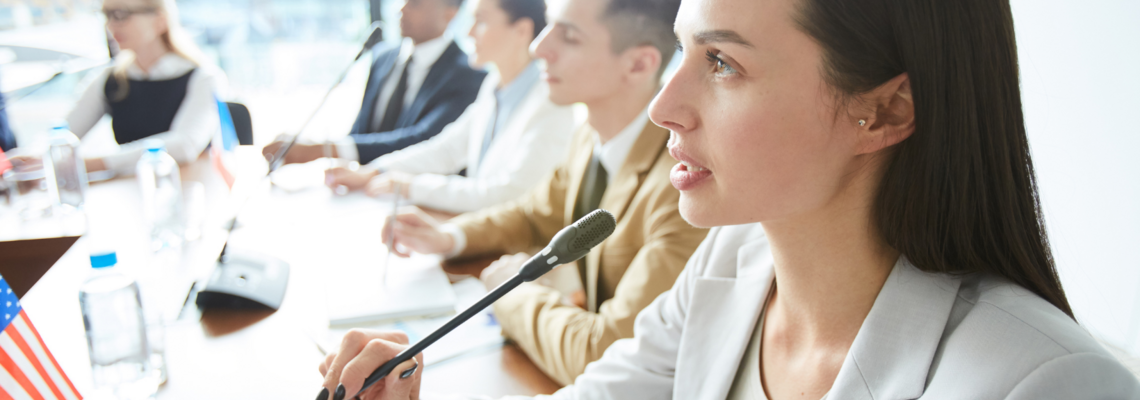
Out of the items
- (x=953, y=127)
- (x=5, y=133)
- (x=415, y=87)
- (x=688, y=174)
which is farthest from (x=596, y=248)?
(x=5, y=133)

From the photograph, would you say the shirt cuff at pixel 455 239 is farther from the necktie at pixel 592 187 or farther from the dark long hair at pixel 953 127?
the dark long hair at pixel 953 127

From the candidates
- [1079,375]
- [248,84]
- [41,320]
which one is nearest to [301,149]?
[41,320]

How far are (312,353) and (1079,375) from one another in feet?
3.35

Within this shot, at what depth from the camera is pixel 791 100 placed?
0.71 meters

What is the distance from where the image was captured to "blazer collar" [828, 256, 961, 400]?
692 millimetres

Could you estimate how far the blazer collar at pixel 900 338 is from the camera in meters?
0.69

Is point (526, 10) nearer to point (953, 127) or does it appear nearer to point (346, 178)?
point (346, 178)

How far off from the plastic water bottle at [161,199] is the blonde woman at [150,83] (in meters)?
1.08

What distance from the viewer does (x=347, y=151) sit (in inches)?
107

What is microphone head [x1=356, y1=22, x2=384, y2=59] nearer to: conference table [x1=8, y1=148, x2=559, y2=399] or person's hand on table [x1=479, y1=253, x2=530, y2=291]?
conference table [x1=8, y1=148, x2=559, y2=399]

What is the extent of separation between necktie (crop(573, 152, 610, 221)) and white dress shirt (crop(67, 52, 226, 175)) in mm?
1700

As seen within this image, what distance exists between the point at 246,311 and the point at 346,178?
0.94 metres

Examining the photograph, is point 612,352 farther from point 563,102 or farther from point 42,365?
point 563,102

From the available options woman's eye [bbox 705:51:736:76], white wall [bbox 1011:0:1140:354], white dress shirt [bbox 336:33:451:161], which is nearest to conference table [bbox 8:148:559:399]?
woman's eye [bbox 705:51:736:76]
